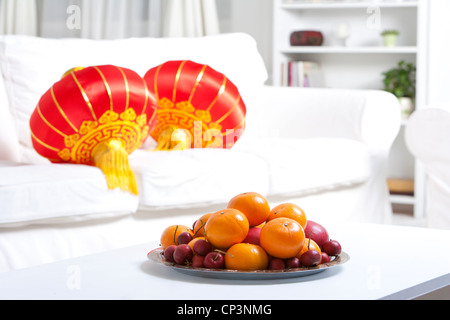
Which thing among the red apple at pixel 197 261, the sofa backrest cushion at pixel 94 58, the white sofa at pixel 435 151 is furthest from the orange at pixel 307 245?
the sofa backrest cushion at pixel 94 58

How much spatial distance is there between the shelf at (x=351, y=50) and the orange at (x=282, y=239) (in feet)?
9.37

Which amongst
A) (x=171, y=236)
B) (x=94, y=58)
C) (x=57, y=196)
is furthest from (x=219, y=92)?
(x=171, y=236)

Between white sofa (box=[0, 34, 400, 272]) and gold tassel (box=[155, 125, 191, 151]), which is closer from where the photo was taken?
white sofa (box=[0, 34, 400, 272])

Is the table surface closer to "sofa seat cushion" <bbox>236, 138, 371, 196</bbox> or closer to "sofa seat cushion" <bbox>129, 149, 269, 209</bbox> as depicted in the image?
"sofa seat cushion" <bbox>129, 149, 269, 209</bbox>

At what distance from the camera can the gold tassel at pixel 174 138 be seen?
237cm

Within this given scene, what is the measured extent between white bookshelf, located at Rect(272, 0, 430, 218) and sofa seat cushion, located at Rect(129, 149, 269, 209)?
66.5 inches

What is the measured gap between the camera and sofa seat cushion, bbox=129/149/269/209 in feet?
6.79

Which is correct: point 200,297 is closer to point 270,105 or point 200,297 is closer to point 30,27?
point 270,105

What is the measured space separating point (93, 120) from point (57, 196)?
280mm

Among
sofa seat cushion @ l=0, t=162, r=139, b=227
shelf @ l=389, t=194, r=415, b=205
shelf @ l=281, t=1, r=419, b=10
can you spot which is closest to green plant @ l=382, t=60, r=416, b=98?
shelf @ l=281, t=1, r=419, b=10

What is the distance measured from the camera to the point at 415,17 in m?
3.99

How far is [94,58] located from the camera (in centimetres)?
253

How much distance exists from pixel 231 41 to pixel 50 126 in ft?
3.48

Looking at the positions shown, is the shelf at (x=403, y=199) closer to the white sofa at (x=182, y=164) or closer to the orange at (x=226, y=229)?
the white sofa at (x=182, y=164)
